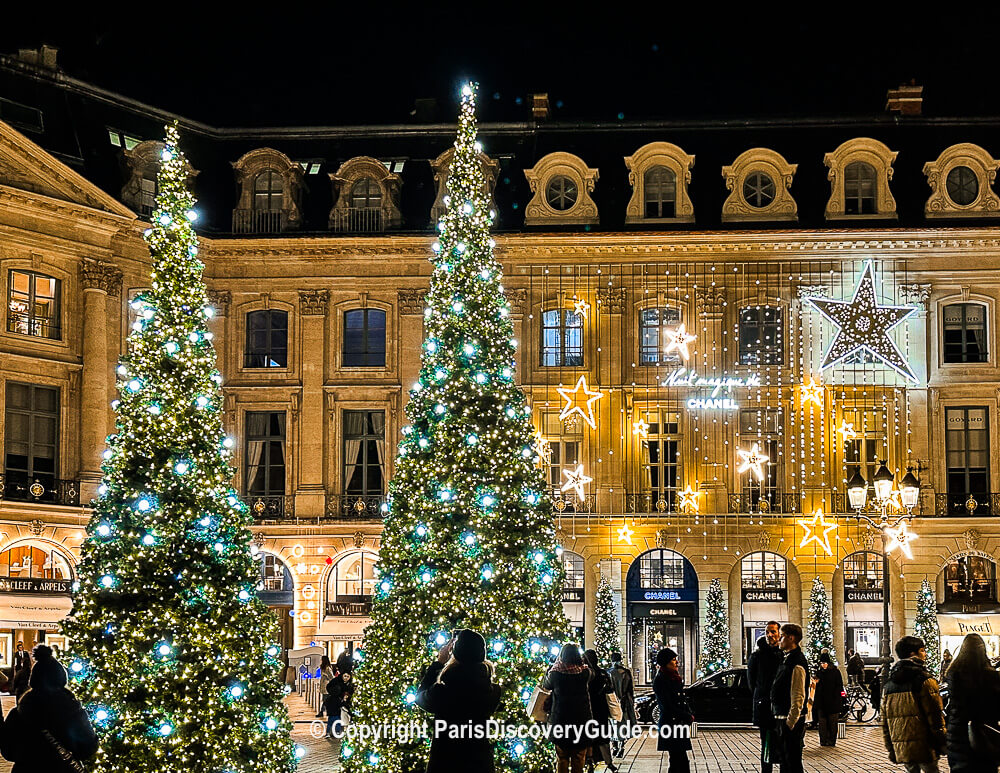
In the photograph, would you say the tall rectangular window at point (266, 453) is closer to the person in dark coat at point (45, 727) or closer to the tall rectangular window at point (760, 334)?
the tall rectangular window at point (760, 334)

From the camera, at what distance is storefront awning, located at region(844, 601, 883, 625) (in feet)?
152

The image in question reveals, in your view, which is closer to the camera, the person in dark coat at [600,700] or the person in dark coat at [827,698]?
the person in dark coat at [600,700]

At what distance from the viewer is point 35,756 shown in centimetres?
1068

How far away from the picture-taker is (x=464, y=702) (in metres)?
10.3

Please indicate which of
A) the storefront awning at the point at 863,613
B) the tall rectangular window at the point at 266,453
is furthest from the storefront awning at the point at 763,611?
the tall rectangular window at the point at 266,453

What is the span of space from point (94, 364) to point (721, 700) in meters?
20.6

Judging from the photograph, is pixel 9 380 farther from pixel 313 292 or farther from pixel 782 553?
pixel 782 553

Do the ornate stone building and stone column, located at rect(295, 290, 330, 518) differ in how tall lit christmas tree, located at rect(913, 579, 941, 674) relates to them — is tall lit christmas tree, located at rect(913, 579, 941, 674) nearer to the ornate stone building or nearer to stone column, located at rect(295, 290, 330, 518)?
the ornate stone building

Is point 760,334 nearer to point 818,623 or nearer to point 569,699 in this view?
point 818,623

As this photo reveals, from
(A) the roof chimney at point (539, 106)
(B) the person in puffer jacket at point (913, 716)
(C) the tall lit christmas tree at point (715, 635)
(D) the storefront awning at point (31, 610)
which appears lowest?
(C) the tall lit christmas tree at point (715, 635)

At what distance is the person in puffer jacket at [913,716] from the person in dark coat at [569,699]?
9.82ft

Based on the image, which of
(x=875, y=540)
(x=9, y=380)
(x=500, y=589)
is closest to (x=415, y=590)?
(x=500, y=589)

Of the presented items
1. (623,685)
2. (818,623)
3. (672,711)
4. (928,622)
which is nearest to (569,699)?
(672,711)

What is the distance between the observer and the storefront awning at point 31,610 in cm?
4053
